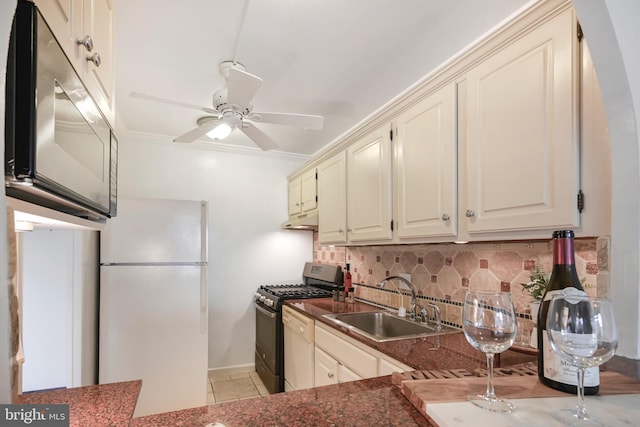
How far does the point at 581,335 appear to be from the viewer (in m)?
0.68

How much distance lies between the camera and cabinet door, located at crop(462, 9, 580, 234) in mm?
1134

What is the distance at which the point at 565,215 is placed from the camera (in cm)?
113

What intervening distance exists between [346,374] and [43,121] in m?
1.90

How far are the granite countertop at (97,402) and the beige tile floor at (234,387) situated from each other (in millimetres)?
2044

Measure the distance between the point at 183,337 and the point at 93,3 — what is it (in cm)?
229

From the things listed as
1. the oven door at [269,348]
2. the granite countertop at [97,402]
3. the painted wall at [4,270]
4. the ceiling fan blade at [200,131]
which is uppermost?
the ceiling fan blade at [200,131]

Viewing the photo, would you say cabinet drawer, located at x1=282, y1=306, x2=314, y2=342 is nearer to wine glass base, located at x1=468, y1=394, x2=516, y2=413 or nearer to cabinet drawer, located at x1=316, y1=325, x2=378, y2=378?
cabinet drawer, located at x1=316, y1=325, x2=378, y2=378

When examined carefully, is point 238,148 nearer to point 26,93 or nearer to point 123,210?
point 123,210

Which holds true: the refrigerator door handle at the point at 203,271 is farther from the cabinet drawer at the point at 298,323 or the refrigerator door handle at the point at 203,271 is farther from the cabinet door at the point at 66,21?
the cabinet door at the point at 66,21

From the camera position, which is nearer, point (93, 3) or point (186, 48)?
point (93, 3)

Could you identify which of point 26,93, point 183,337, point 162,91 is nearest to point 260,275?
point 183,337

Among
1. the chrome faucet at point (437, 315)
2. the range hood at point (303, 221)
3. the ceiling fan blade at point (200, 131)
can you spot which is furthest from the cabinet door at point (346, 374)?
the ceiling fan blade at point (200, 131)

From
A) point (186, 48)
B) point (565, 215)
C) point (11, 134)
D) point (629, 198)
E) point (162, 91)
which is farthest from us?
point (162, 91)

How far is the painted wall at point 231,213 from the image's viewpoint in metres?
3.33
